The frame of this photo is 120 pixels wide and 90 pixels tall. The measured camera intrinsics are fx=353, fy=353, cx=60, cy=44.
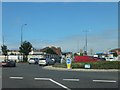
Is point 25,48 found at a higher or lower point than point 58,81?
higher

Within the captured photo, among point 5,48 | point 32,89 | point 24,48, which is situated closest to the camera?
point 32,89

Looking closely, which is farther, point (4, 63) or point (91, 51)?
point (91, 51)

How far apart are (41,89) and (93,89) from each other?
2.65 metres

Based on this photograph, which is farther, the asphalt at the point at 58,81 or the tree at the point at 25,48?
the tree at the point at 25,48

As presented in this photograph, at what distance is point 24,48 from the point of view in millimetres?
97000

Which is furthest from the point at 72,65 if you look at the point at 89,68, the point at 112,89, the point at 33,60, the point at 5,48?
the point at 5,48

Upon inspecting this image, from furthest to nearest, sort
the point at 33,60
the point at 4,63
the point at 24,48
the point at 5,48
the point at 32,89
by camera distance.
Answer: the point at 5,48
the point at 24,48
the point at 33,60
the point at 4,63
the point at 32,89

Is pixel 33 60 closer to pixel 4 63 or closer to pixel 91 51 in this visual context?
pixel 4 63

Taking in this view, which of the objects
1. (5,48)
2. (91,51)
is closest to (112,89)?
(5,48)

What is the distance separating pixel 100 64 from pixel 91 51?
318 feet

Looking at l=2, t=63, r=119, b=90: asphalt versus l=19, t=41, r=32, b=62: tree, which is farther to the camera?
l=19, t=41, r=32, b=62: tree

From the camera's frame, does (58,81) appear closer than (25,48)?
Yes

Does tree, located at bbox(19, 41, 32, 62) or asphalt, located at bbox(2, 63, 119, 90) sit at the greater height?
tree, located at bbox(19, 41, 32, 62)

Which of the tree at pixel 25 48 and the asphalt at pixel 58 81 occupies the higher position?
the tree at pixel 25 48
